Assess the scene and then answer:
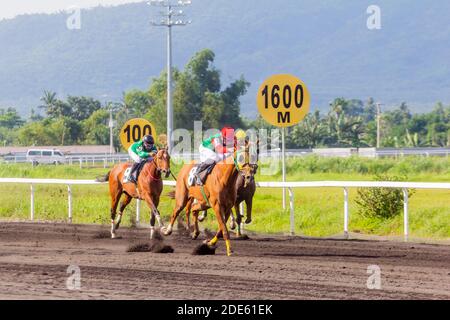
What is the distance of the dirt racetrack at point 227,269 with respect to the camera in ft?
34.0

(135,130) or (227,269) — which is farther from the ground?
(135,130)

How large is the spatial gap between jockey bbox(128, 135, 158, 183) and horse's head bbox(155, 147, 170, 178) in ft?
2.30

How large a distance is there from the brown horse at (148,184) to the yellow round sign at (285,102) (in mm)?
2631

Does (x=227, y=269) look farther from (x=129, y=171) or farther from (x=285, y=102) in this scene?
(x=285, y=102)

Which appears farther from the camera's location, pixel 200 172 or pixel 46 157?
pixel 46 157

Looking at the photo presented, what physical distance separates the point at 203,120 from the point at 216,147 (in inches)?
1805

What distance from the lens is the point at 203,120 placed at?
61.2 metres

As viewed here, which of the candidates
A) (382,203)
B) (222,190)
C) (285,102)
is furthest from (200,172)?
(382,203)

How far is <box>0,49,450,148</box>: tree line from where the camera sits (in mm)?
62531

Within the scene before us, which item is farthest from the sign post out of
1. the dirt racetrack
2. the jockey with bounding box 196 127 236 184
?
the jockey with bounding box 196 127 236 184

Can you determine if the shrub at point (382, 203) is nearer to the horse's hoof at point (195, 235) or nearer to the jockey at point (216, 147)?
the horse's hoof at point (195, 235)

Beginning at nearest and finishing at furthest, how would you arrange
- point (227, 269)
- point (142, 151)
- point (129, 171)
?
point (227, 269)
point (142, 151)
point (129, 171)

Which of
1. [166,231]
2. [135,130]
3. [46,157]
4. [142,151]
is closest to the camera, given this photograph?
[166,231]

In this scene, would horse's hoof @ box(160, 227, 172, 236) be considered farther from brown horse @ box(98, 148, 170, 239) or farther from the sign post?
the sign post
